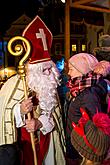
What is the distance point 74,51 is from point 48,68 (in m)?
6.00

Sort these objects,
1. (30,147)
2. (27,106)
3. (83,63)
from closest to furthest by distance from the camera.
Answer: (27,106) < (30,147) < (83,63)

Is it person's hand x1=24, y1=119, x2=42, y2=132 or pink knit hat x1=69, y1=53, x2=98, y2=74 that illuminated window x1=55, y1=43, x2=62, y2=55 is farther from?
person's hand x1=24, y1=119, x2=42, y2=132

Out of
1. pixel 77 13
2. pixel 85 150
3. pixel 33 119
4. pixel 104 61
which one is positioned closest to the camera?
pixel 85 150

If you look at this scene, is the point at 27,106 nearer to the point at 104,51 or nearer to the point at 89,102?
the point at 89,102

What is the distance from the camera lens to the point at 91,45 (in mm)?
7984

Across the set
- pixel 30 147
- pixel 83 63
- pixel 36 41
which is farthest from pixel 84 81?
pixel 30 147

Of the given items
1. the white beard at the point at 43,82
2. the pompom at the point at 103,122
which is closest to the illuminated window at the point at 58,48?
the white beard at the point at 43,82

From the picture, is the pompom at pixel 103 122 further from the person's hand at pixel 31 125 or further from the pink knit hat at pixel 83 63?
the pink knit hat at pixel 83 63

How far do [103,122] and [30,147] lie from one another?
126 cm

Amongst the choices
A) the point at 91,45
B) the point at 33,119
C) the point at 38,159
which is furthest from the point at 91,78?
the point at 91,45

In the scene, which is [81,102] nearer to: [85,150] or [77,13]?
[85,150]

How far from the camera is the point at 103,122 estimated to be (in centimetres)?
197

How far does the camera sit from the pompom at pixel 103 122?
77.0 inches

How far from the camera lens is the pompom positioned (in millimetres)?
1955
